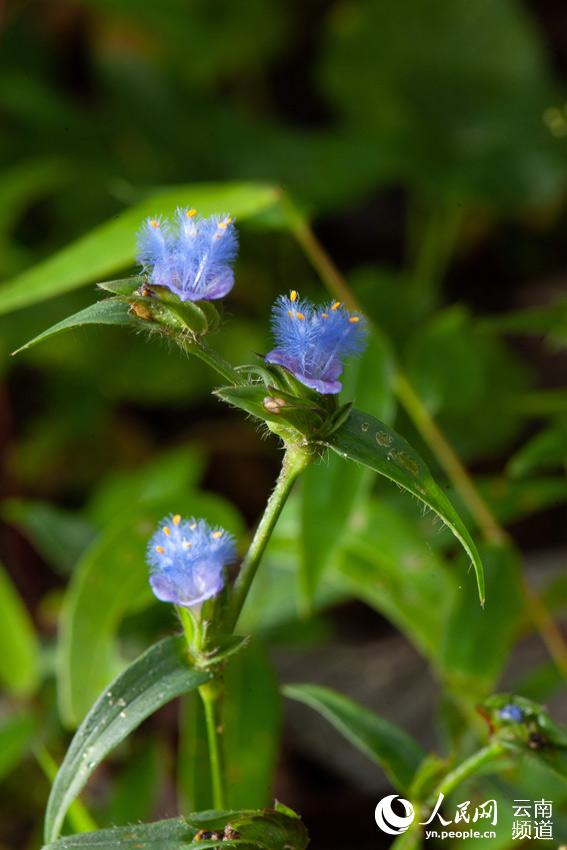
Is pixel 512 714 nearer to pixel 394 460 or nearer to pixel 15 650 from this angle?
pixel 394 460

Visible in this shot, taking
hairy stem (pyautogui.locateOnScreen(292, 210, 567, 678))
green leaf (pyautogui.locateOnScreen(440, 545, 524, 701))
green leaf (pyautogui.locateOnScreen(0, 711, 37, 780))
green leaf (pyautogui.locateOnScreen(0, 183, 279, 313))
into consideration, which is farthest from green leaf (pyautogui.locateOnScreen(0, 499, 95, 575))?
green leaf (pyautogui.locateOnScreen(440, 545, 524, 701))

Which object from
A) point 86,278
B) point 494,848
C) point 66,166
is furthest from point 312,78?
point 494,848

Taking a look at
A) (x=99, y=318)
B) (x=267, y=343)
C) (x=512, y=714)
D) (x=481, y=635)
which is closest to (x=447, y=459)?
(x=481, y=635)

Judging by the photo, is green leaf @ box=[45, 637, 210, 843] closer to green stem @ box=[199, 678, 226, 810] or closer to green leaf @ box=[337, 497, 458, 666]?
green stem @ box=[199, 678, 226, 810]

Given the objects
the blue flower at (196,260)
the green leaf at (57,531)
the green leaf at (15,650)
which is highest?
the green leaf at (57,531)

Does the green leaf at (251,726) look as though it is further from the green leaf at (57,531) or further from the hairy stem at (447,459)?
the green leaf at (57,531)

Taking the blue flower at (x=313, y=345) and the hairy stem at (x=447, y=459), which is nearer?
the blue flower at (x=313, y=345)

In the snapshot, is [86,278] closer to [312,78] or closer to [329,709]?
[329,709]

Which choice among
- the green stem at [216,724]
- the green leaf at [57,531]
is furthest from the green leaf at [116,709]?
the green leaf at [57,531]
